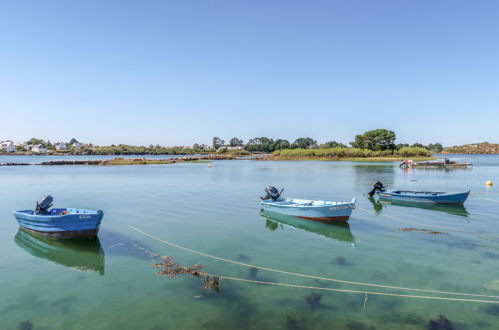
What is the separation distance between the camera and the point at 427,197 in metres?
30.5

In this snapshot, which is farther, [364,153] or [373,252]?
[364,153]

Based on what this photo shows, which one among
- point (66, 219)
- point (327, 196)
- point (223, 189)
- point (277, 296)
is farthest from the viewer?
point (223, 189)

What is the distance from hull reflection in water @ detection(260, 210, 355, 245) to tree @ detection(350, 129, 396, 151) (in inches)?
5205

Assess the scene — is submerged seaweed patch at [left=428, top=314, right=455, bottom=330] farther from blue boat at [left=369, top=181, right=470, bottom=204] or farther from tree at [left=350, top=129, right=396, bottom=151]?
tree at [left=350, top=129, right=396, bottom=151]

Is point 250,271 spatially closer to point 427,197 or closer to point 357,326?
point 357,326

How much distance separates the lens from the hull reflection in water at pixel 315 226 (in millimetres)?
20450

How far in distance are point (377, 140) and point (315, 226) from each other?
13608 centimetres

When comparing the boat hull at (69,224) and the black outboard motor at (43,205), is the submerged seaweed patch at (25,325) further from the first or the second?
the black outboard motor at (43,205)

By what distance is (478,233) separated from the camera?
67.4ft

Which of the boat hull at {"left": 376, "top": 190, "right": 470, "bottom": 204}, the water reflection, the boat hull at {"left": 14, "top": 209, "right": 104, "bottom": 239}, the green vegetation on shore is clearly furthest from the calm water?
the green vegetation on shore

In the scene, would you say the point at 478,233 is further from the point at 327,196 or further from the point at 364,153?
the point at 364,153

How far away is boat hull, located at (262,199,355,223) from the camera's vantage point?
22.9 metres

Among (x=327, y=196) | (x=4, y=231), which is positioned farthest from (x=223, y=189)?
(x=4, y=231)

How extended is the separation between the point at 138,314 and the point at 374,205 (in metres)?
26.2
